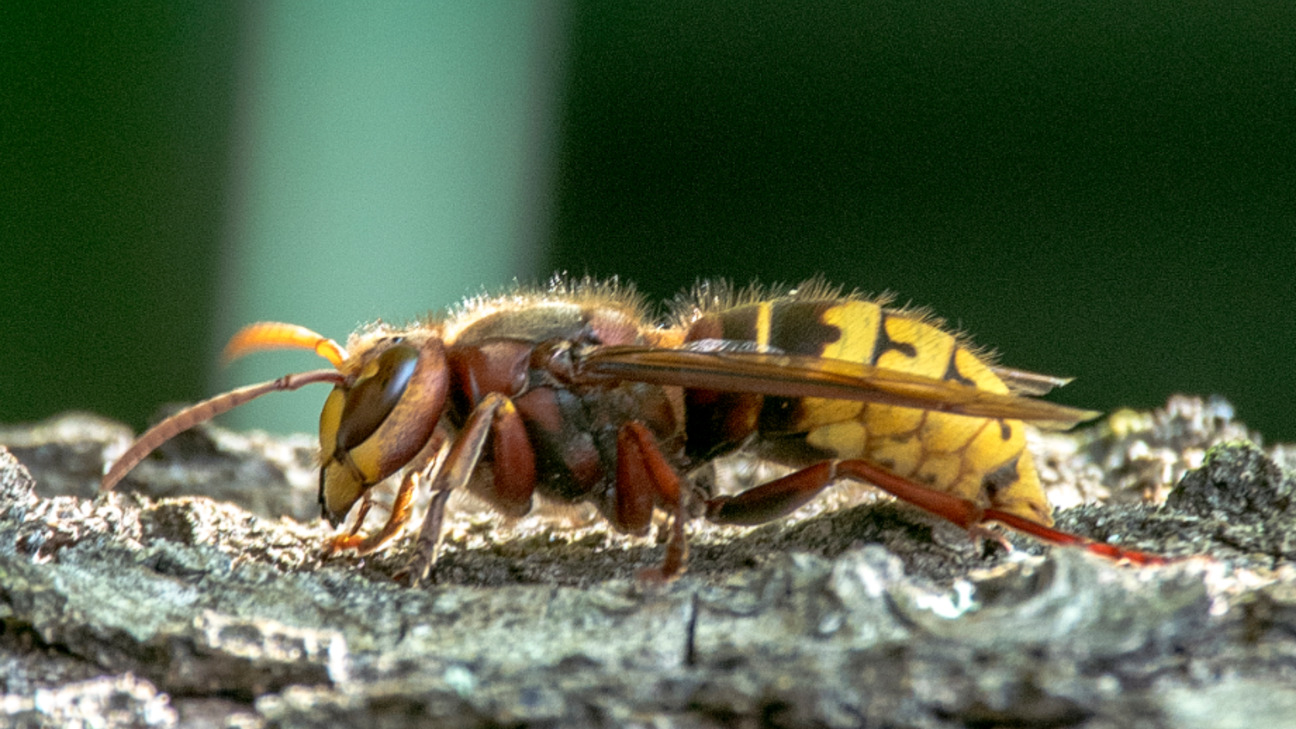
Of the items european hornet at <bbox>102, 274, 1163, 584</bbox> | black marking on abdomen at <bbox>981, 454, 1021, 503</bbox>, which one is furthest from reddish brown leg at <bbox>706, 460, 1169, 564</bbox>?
black marking on abdomen at <bbox>981, 454, 1021, 503</bbox>

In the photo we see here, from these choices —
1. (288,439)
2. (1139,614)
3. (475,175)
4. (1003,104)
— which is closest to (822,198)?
(1003,104)

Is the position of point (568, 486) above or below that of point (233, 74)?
below

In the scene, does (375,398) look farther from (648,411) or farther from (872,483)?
(872,483)

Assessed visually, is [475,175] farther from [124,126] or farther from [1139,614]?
[1139,614]

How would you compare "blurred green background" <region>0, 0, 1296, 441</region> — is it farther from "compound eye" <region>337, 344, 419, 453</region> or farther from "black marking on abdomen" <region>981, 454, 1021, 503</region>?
"black marking on abdomen" <region>981, 454, 1021, 503</region>

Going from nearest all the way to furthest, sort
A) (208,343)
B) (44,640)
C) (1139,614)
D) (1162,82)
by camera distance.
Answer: (1139,614) → (44,640) → (1162,82) → (208,343)

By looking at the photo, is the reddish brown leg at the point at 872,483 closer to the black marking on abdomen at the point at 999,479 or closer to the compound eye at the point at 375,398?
the black marking on abdomen at the point at 999,479

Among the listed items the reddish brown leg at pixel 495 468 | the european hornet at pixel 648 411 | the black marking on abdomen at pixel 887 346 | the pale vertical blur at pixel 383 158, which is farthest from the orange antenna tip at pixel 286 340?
the pale vertical blur at pixel 383 158
